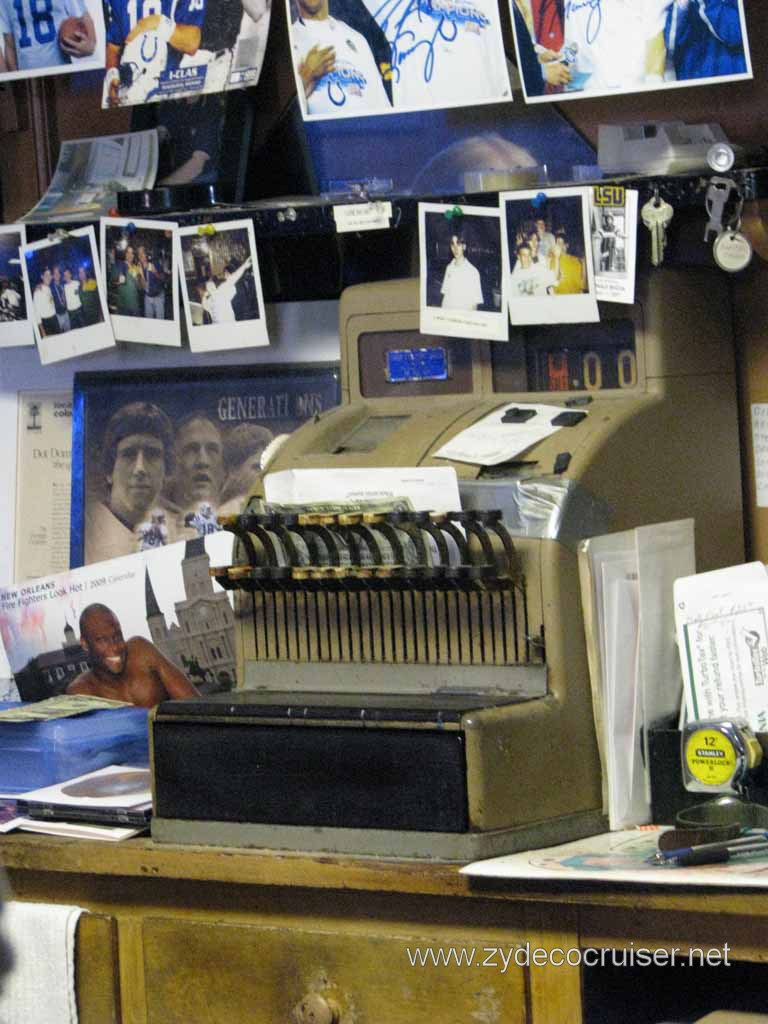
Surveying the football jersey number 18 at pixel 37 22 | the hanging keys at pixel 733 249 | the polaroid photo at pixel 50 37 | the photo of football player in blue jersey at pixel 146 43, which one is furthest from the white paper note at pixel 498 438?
the football jersey number 18 at pixel 37 22

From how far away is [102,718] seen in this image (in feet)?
7.33

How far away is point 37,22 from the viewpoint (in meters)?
2.60

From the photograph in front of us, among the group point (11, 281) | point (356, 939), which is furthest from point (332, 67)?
point (356, 939)

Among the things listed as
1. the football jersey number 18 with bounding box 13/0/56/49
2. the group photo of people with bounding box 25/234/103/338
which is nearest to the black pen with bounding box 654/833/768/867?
the group photo of people with bounding box 25/234/103/338

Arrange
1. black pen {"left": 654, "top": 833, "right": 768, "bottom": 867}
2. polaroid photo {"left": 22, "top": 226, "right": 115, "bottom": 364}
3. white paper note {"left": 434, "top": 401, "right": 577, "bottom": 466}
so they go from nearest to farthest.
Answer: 1. black pen {"left": 654, "top": 833, "right": 768, "bottom": 867}
2. white paper note {"left": 434, "top": 401, "right": 577, "bottom": 466}
3. polaroid photo {"left": 22, "top": 226, "right": 115, "bottom": 364}

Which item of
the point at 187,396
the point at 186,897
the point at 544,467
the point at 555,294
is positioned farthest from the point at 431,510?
the point at 187,396

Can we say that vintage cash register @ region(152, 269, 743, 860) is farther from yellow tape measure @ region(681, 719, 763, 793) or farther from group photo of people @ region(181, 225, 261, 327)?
group photo of people @ region(181, 225, 261, 327)

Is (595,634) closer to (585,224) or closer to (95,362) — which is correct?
(585,224)

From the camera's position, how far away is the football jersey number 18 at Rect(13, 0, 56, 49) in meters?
2.58

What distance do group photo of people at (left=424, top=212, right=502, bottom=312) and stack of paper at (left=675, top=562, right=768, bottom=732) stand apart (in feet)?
1.68

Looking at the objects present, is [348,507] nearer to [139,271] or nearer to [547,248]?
[547,248]

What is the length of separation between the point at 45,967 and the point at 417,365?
2.99 feet

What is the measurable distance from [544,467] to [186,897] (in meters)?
0.66

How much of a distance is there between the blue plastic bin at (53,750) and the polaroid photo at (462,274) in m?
0.71
